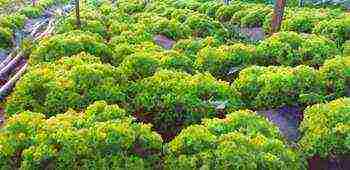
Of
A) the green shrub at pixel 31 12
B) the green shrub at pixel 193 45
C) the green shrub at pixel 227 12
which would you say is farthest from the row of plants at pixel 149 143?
the green shrub at pixel 31 12

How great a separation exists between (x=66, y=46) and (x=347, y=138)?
35.5ft

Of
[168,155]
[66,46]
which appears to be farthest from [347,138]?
[66,46]

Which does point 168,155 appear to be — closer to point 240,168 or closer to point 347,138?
point 240,168

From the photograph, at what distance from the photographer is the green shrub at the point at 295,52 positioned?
18109 mm

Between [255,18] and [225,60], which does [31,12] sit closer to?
[255,18]

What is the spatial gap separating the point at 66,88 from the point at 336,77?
7.70m

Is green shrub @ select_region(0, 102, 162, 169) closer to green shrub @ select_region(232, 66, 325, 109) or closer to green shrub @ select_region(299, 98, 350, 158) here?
green shrub @ select_region(299, 98, 350, 158)

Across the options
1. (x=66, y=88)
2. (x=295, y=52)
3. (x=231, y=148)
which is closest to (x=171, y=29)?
(x=295, y=52)

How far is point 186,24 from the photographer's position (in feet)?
89.7

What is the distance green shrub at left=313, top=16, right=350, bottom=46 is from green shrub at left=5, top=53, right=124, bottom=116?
1104 cm

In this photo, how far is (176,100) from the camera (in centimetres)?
1387

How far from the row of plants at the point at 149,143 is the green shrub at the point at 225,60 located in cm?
564

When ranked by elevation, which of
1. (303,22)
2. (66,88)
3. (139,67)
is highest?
(66,88)

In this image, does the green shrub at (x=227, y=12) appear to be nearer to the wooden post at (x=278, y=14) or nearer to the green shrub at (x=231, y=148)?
the wooden post at (x=278, y=14)
